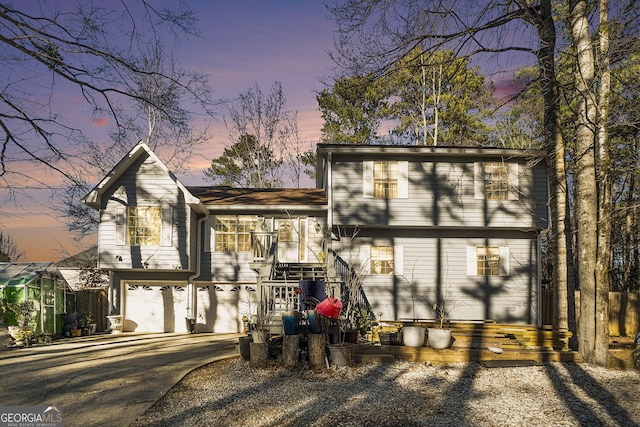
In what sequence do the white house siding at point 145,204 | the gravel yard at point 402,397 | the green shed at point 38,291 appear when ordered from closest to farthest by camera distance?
1. the gravel yard at point 402,397
2. the green shed at point 38,291
3. the white house siding at point 145,204

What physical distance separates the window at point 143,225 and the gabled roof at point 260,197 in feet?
6.09

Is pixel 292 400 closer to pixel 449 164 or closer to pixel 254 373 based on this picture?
pixel 254 373

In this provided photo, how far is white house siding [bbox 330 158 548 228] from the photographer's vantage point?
19344mm

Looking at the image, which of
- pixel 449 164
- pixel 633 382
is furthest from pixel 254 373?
pixel 449 164

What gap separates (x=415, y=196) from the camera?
19469 millimetres

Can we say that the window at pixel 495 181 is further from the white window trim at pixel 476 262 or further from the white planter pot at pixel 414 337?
the white planter pot at pixel 414 337

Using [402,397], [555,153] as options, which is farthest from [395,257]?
[402,397]

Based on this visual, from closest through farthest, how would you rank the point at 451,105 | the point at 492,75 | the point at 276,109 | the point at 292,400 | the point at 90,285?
the point at 292,400, the point at 492,75, the point at 90,285, the point at 451,105, the point at 276,109

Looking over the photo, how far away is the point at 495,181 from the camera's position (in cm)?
1970

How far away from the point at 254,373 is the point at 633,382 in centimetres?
730

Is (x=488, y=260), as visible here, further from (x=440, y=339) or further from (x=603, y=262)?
(x=440, y=339)

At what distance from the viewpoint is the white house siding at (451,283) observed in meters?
19.7

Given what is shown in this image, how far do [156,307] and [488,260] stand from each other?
12.3m

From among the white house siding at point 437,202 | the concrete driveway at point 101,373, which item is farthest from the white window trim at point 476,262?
the concrete driveway at point 101,373
